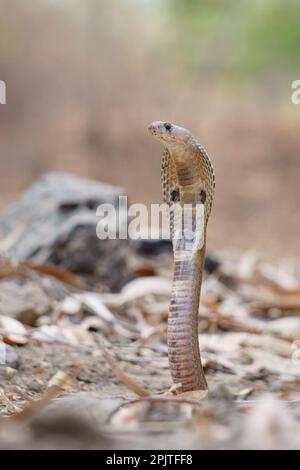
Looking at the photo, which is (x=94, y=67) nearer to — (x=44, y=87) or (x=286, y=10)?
(x=44, y=87)

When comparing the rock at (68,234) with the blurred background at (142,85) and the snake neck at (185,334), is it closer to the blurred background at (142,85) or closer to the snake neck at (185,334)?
the snake neck at (185,334)

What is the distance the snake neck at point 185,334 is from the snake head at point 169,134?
0.34 metres

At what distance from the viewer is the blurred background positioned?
587 inches

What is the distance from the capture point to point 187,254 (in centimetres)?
231

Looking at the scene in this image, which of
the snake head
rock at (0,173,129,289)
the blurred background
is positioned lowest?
the snake head

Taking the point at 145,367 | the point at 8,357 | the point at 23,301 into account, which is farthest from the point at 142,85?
the point at 8,357

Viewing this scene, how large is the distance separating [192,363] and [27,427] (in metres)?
0.84

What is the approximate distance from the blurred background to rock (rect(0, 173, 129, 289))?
352 inches

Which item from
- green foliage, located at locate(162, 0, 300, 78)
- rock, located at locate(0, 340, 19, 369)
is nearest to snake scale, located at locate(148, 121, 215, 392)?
rock, located at locate(0, 340, 19, 369)

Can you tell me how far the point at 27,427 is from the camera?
1.48 metres

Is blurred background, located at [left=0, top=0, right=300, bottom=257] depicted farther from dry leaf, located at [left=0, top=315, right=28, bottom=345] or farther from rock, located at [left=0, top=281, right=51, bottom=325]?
dry leaf, located at [left=0, top=315, right=28, bottom=345]

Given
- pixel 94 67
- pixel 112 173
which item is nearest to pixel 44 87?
pixel 94 67

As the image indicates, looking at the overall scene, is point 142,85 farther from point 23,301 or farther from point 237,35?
point 23,301

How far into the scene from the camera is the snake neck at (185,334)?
2.25 meters
